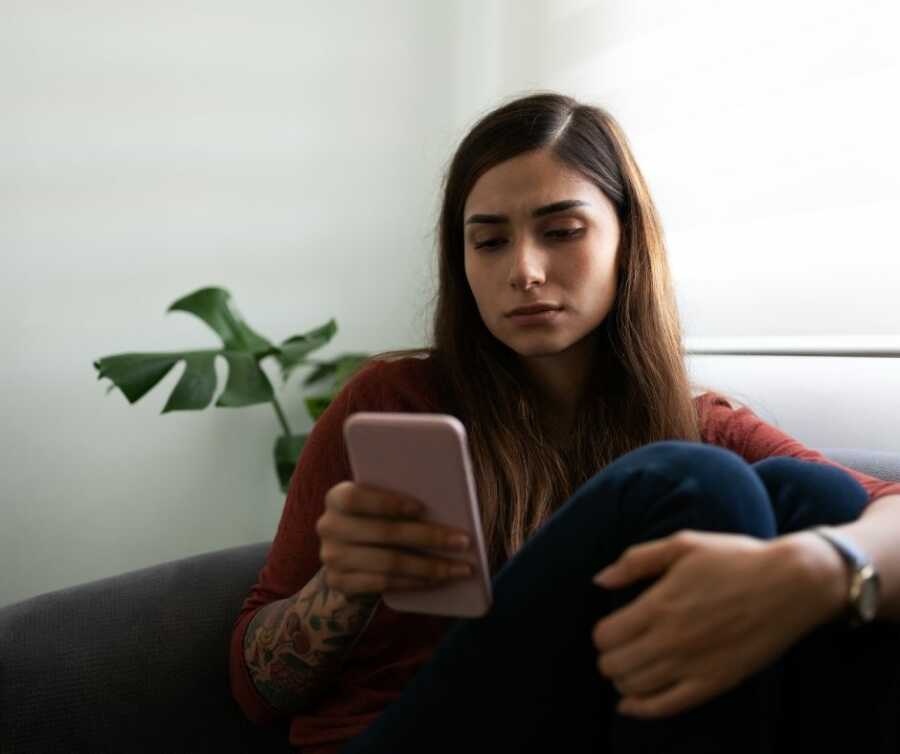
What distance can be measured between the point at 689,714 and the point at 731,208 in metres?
1.10

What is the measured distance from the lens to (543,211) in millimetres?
1084

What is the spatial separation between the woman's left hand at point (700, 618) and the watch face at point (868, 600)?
4 centimetres

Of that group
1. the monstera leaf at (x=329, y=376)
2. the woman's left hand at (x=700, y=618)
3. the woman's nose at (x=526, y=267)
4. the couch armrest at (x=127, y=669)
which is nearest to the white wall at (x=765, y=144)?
the woman's nose at (x=526, y=267)

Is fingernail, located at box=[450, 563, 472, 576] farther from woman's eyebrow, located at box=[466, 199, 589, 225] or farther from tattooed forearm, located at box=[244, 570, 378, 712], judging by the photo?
woman's eyebrow, located at box=[466, 199, 589, 225]

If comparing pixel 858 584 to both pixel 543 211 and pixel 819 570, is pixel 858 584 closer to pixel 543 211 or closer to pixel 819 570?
pixel 819 570

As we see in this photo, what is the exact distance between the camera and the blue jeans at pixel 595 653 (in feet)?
2.26

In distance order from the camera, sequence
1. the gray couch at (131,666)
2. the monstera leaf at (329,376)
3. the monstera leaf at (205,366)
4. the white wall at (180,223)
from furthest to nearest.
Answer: the monstera leaf at (329,376), the white wall at (180,223), the monstera leaf at (205,366), the gray couch at (131,666)

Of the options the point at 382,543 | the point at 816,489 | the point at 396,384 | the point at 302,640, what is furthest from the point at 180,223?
the point at 816,489

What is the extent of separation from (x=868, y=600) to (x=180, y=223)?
1.58 m

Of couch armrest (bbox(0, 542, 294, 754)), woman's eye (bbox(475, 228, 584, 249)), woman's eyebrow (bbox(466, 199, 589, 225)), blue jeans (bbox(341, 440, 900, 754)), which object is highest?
woman's eyebrow (bbox(466, 199, 589, 225))

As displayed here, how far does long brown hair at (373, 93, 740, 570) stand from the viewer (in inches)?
43.4

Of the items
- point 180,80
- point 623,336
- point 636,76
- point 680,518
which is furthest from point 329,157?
point 680,518

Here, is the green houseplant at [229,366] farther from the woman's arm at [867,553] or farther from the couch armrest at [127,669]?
the woman's arm at [867,553]

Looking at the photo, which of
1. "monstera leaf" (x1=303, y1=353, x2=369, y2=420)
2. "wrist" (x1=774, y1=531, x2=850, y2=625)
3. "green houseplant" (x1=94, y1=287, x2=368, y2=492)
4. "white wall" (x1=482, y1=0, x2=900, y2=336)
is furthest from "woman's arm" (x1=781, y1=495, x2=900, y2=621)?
"monstera leaf" (x1=303, y1=353, x2=369, y2=420)
